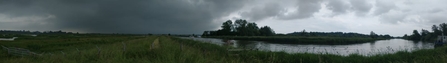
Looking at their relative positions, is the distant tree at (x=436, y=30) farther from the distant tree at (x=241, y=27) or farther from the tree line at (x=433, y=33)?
the distant tree at (x=241, y=27)

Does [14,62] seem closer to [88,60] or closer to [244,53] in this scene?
[88,60]

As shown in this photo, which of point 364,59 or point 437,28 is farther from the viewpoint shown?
point 437,28

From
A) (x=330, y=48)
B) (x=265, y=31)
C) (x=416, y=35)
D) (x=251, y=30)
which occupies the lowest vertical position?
(x=330, y=48)

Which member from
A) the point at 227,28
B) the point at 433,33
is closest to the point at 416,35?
the point at 433,33

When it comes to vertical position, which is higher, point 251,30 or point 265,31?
point 251,30

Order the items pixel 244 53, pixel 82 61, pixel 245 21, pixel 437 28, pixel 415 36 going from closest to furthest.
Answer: pixel 82 61 → pixel 244 53 → pixel 437 28 → pixel 415 36 → pixel 245 21

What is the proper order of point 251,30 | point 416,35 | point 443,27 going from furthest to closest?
1. point 251,30
2. point 416,35
3. point 443,27

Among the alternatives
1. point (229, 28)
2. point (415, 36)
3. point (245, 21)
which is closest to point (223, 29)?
point (229, 28)

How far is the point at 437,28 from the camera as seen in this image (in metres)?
95.2

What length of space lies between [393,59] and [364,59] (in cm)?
153

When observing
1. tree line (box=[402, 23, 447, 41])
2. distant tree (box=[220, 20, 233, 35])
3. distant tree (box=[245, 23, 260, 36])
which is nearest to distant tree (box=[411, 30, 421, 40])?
tree line (box=[402, 23, 447, 41])

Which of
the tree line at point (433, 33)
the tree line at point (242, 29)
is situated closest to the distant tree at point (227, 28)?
the tree line at point (242, 29)

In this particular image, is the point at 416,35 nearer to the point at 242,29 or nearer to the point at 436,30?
the point at 436,30

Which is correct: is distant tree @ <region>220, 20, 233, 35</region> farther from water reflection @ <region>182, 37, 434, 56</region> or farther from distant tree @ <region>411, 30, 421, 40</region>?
water reflection @ <region>182, 37, 434, 56</region>
